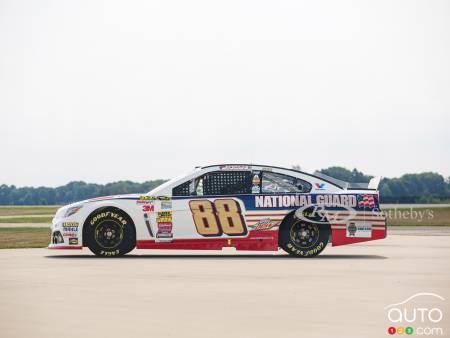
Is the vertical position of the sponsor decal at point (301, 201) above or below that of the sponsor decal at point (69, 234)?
above

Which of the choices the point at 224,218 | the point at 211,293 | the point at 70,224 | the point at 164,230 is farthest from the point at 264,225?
the point at 211,293

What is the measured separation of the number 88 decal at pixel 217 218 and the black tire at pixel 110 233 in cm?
108

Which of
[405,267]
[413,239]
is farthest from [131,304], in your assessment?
[413,239]

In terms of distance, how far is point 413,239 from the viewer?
67.1 feet

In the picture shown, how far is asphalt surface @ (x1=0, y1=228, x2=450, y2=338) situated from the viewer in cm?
708

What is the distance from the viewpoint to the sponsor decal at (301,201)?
14562 millimetres

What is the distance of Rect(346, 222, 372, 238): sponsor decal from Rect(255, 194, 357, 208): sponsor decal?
0.33m

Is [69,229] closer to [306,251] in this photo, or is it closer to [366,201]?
[306,251]

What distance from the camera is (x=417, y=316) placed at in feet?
25.0

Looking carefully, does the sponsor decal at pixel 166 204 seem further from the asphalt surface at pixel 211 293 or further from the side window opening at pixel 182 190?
the asphalt surface at pixel 211 293

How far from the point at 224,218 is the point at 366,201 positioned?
7.81 feet

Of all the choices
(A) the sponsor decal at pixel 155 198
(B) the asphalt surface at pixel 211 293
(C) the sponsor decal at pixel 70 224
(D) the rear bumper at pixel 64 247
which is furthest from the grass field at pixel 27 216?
(B) the asphalt surface at pixel 211 293

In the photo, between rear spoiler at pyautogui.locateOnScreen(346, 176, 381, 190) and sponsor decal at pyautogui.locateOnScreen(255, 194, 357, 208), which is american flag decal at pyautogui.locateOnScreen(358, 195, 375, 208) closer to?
sponsor decal at pyautogui.locateOnScreen(255, 194, 357, 208)

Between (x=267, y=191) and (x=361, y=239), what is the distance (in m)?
1.73
